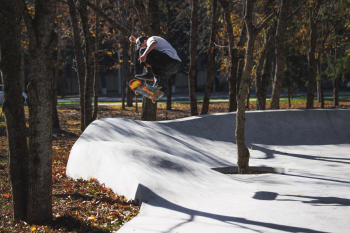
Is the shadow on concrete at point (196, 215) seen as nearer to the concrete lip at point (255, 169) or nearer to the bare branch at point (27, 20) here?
the bare branch at point (27, 20)

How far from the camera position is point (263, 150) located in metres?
10.7

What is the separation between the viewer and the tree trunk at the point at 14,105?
4.88 m

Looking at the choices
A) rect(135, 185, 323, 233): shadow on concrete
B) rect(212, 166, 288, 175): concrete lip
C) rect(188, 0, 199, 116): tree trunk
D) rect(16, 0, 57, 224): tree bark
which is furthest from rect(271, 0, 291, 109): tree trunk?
rect(16, 0, 57, 224): tree bark

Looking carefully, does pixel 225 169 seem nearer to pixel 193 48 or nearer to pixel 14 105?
pixel 14 105

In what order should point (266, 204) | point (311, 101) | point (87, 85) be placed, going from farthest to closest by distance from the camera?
point (311, 101), point (87, 85), point (266, 204)

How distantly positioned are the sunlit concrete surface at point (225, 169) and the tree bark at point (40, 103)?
1.39 m

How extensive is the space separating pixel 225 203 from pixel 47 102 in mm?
3114

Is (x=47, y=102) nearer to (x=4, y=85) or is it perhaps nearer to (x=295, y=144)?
(x=4, y=85)

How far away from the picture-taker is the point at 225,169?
340 inches

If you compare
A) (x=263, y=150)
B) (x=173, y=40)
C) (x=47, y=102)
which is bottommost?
(x=263, y=150)

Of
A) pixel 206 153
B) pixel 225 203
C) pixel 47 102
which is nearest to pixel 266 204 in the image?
pixel 225 203

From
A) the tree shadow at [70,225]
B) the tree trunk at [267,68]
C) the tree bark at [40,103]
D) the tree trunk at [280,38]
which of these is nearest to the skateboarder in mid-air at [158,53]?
the tree bark at [40,103]

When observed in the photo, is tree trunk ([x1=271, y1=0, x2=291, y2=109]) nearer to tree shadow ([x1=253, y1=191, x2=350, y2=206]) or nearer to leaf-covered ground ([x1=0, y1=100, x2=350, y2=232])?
tree shadow ([x1=253, y1=191, x2=350, y2=206])

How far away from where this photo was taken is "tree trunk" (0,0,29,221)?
4879 mm
